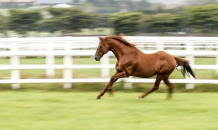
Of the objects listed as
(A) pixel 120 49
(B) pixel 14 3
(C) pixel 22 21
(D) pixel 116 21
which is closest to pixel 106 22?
(D) pixel 116 21

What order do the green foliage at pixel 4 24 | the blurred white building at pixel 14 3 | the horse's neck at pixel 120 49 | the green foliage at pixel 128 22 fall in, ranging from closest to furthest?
the horse's neck at pixel 120 49, the green foliage at pixel 128 22, the green foliage at pixel 4 24, the blurred white building at pixel 14 3

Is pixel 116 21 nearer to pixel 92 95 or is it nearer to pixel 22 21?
pixel 22 21

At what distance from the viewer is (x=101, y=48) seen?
592cm

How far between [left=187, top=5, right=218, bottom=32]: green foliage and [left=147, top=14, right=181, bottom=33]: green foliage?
181 centimetres

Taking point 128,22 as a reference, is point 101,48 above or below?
below

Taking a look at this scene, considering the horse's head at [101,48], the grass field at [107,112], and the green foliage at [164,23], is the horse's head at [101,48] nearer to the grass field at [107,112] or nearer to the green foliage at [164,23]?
the grass field at [107,112]

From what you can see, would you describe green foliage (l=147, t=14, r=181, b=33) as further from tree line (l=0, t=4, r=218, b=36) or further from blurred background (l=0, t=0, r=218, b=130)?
blurred background (l=0, t=0, r=218, b=130)

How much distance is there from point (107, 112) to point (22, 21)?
98.5ft

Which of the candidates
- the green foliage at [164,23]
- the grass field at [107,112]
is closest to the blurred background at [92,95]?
the grass field at [107,112]

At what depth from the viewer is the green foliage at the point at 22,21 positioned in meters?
33.1

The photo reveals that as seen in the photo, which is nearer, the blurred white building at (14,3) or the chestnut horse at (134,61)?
the chestnut horse at (134,61)

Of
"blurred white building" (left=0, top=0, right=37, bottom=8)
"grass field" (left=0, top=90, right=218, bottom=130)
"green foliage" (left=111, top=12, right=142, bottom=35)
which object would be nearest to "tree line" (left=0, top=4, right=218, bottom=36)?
"green foliage" (left=111, top=12, right=142, bottom=35)

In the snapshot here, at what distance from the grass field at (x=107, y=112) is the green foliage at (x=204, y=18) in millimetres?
24027

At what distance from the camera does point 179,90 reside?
7.30 meters
